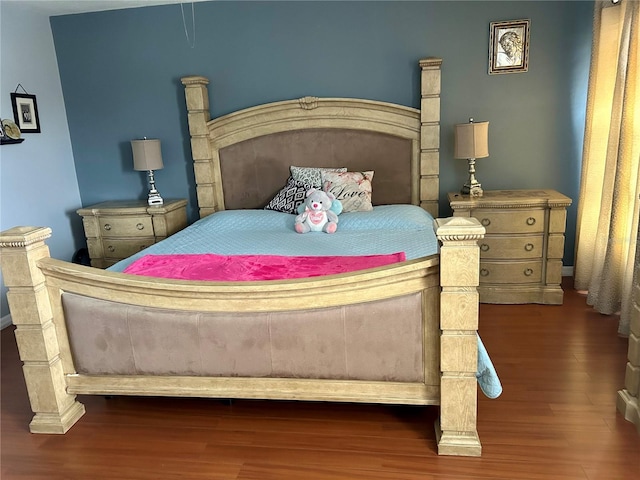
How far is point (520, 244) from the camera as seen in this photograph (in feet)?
10.8

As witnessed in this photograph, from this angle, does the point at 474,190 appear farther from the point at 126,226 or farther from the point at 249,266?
the point at 126,226

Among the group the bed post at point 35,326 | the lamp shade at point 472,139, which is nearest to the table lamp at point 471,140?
the lamp shade at point 472,139

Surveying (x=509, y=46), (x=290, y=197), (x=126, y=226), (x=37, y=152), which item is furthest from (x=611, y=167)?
A: (x=37, y=152)

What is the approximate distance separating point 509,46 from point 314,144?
151 cm

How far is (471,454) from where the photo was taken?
1.89 meters

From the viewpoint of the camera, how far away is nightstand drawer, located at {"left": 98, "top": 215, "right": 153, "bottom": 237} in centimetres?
375

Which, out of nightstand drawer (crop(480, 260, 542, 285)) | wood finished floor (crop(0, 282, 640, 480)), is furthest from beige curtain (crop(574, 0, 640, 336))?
wood finished floor (crop(0, 282, 640, 480))

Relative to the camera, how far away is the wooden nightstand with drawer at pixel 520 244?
322 cm

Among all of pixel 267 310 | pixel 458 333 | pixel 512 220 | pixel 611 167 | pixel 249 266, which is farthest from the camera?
pixel 512 220

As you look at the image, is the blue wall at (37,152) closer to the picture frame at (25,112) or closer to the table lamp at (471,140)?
the picture frame at (25,112)

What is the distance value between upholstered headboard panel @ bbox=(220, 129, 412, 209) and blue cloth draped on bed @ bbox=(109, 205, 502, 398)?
320 millimetres

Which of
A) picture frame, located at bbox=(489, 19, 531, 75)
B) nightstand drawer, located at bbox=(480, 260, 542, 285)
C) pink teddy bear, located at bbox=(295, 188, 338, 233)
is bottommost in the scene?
nightstand drawer, located at bbox=(480, 260, 542, 285)

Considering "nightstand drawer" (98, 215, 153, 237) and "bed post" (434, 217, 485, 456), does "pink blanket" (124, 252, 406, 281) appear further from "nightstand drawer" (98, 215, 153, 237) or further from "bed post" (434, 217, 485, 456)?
"nightstand drawer" (98, 215, 153, 237)

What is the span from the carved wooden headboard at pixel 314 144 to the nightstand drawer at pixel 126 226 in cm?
46
